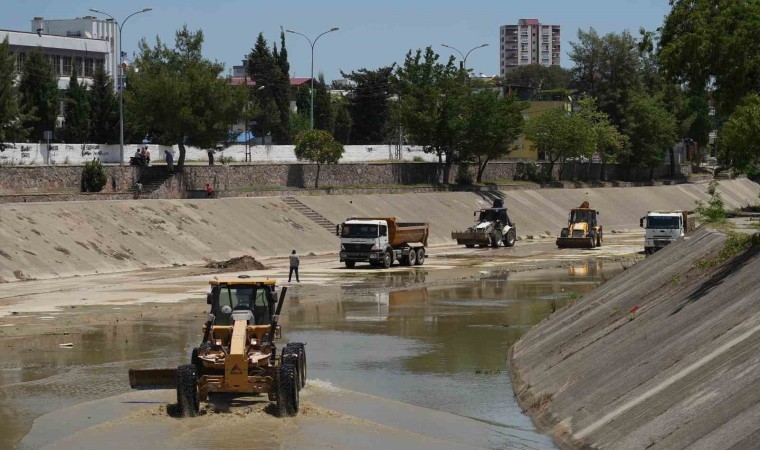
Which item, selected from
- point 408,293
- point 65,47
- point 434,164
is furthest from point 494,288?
point 65,47

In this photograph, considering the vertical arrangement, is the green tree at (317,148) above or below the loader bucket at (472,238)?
above

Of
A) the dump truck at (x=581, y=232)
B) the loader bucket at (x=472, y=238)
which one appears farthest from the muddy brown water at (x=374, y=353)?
the loader bucket at (x=472, y=238)

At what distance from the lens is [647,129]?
5044 inches

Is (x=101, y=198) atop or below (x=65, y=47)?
below

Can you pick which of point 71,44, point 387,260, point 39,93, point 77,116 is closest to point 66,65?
point 71,44

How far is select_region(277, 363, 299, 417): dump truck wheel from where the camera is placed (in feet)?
70.2

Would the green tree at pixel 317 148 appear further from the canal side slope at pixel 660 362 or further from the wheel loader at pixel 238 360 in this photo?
the wheel loader at pixel 238 360

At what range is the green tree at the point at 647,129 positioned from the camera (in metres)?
127

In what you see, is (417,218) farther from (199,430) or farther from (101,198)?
(199,430)

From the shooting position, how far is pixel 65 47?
11188 cm

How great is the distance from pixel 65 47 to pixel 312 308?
77372 millimetres

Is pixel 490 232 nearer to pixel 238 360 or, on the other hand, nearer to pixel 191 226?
pixel 191 226

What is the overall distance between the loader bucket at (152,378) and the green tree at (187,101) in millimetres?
54978

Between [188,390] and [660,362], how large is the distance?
8.33 m
